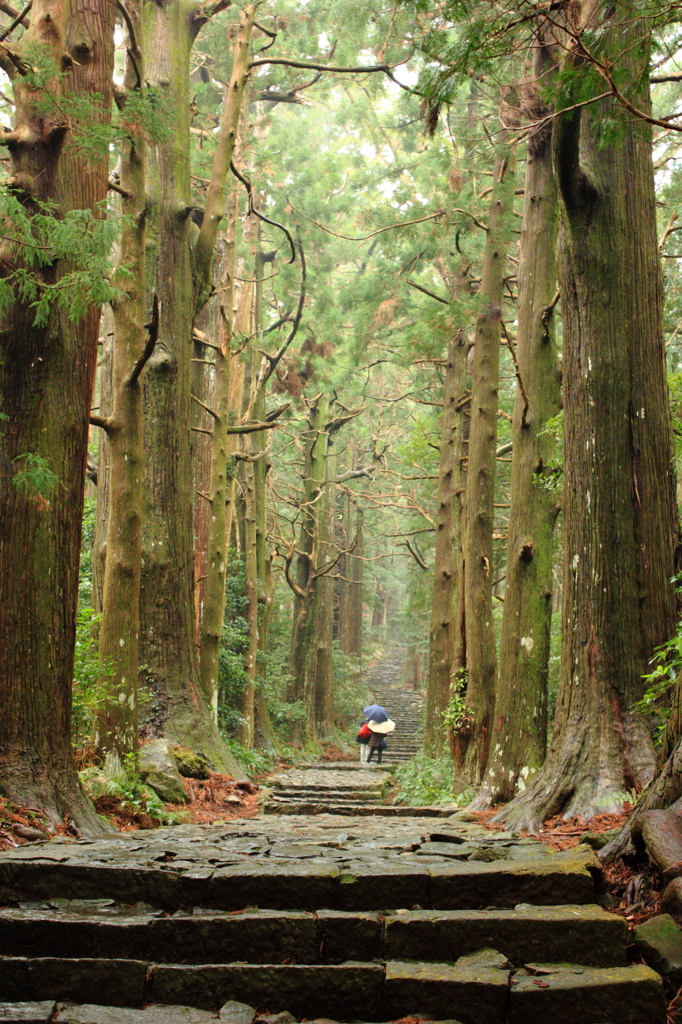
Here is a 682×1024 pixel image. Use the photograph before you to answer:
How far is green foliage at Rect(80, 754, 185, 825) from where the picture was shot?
20.8 ft

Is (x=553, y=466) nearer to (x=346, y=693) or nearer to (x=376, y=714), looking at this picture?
(x=376, y=714)

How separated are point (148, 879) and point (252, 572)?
14.0 metres

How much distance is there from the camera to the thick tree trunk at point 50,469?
4.89m

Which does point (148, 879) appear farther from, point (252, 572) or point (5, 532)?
point (252, 572)

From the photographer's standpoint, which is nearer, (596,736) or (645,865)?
(645,865)

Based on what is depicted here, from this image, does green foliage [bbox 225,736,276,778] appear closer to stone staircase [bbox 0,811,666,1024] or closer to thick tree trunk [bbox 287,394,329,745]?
thick tree trunk [bbox 287,394,329,745]

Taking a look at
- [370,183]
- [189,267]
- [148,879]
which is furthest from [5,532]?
[370,183]

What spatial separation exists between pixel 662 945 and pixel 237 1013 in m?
1.54

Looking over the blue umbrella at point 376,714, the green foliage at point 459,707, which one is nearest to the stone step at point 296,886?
the green foliage at point 459,707

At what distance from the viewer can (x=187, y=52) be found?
10422 millimetres

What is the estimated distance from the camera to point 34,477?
16.3ft

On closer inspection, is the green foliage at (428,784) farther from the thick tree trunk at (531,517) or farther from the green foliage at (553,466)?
the green foliage at (553,466)

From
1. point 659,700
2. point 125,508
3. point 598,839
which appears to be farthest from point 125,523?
point 598,839

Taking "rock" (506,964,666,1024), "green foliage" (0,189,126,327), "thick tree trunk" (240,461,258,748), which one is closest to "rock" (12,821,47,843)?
"rock" (506,964,666,1024)
